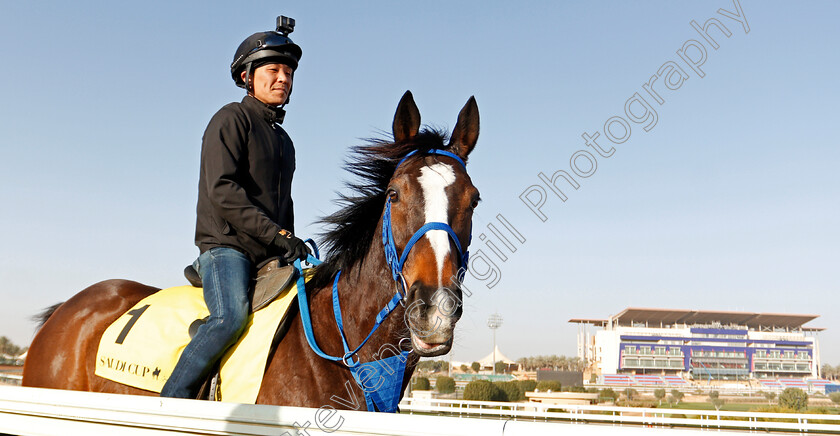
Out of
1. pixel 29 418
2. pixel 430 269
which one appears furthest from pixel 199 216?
pixel 430 269

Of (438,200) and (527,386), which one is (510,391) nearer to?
(527,386)

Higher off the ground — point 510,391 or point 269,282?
point 269,282

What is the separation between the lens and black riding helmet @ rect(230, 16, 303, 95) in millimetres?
3768

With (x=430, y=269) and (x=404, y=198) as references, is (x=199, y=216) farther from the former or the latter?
(x=430, y=269)

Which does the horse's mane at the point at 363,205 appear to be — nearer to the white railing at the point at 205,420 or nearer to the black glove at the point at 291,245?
the black glove at the point at 291,245

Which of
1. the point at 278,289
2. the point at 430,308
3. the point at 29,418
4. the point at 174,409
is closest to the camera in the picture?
the point at 174,409

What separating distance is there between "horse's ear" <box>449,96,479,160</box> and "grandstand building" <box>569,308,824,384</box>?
304 feet

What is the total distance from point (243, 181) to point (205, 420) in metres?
1.61

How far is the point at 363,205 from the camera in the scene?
3566 mm

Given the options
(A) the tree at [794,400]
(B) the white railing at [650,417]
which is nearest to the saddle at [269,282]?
(B) the white railing at [650,417]

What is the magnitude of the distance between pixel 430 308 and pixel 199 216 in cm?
175

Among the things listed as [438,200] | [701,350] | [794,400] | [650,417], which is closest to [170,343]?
[438,200]

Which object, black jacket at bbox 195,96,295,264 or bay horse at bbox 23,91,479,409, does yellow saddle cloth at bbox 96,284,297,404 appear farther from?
black jacket at bbox 195,96,295,264

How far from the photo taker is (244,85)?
13.1 feet
